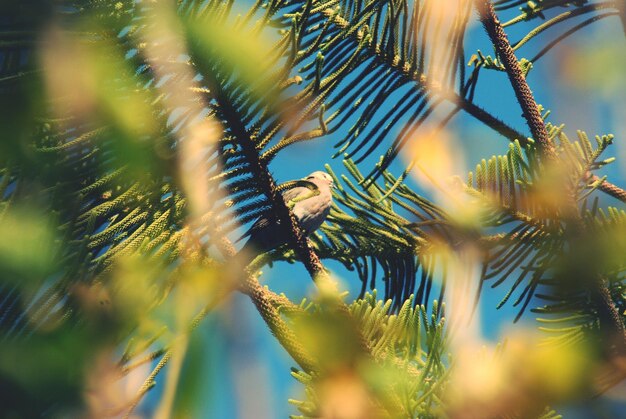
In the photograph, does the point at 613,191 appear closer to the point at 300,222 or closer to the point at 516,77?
the point at 516,77

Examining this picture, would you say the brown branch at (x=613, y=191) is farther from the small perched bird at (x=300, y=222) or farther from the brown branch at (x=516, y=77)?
the small perched bird at (x=300, y=222)

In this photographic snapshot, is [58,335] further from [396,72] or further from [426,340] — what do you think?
[396,72]

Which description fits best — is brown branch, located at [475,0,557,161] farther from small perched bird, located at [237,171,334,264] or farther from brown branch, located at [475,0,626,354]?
small perched bird, located at [237,171,334,264]

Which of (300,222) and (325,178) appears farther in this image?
(325,178)

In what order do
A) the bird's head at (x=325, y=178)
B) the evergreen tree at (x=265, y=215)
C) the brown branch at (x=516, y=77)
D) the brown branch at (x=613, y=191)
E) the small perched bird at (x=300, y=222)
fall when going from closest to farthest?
the evergreen tree at (x=265, y=215) → the small perched bird at (x=300, y=222) → the brown branch at (x=516, y=77) → the brown branch at (x=613, y=191) → the bird's head at (x=325, y=178)

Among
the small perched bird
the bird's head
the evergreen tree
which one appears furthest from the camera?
the bird's head

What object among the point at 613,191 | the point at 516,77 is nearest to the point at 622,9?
the point at 516,77

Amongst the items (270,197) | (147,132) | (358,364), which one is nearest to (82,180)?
(147,132)

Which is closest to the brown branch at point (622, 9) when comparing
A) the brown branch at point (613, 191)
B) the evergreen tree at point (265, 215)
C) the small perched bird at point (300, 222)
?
the evergreen tree at point (265, 215)

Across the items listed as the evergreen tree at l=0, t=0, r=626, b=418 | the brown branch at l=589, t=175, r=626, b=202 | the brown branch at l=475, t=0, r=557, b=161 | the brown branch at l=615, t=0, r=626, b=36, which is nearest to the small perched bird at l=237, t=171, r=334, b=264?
the evergreen tree at l=0, t=0, r=626, b=418

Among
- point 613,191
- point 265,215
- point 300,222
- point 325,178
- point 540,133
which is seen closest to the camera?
point 265,215

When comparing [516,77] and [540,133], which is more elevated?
[516,77]

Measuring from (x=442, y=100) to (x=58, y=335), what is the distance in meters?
1.40

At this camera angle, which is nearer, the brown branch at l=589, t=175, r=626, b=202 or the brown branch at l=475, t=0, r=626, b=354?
the brown branch at l=475, t=0, r=626, b=354
